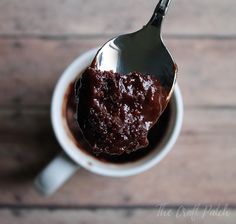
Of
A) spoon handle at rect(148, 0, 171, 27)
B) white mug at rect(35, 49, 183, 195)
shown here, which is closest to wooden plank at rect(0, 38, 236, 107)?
white mug at rect(35, 49, 183, 195)

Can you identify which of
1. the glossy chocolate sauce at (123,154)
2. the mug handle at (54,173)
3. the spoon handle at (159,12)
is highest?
the spoon handle at (159,12)

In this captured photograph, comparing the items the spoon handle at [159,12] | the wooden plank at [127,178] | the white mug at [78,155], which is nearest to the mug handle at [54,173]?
the white mug at [78,155]

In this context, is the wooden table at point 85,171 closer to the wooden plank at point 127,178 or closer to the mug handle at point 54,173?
the wooden plank at point 127,178

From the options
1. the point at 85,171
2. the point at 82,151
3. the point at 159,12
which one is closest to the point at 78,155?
the point at 82,151

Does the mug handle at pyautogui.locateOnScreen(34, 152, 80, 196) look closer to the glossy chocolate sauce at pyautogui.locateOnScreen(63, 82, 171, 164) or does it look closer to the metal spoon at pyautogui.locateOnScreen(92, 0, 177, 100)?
the glossy chocolate sauce at pyautogui.locateOnScreen(63, 82, 171, 164)

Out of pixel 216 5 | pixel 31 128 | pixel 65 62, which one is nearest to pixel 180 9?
pixel 216 5

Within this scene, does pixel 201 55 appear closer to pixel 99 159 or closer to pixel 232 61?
pixel 232 61
